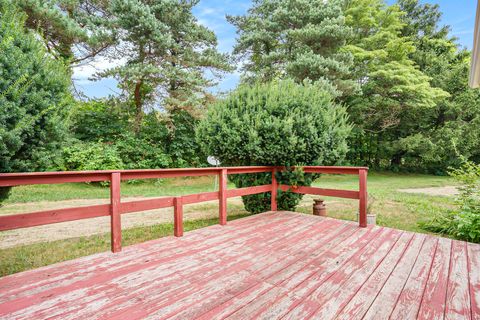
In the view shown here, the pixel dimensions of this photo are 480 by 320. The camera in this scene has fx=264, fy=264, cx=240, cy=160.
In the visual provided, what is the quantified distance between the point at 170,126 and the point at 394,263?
11.4 metres

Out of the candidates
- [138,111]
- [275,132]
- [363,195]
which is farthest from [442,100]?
[138,111]

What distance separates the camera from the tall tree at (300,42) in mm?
12031

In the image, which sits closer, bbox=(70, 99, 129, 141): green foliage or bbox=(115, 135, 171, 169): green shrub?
bbox=(115, 135, 171, 169): green shrub

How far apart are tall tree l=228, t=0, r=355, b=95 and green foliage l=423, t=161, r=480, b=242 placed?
7.89 meters

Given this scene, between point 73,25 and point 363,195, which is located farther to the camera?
point 73,25

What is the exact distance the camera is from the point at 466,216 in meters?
3.72

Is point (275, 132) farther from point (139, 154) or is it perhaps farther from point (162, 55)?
point (162, 55)

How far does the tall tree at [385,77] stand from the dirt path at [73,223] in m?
12.3

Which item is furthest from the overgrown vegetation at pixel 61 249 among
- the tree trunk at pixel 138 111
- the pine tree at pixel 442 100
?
the pine tree at pixel 442 100

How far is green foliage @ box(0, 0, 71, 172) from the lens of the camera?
2195mm

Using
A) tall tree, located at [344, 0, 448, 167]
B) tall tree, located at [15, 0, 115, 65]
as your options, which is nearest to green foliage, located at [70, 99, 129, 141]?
tall tree, located at [15, 0, 115, 65]

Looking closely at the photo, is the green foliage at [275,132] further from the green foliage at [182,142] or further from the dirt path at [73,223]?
the green foliage at [182,142]

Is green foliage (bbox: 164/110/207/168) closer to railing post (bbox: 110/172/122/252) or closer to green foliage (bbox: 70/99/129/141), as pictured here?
green foliage (bbox: 70/99/129/141)

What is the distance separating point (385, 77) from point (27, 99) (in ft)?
50.3
